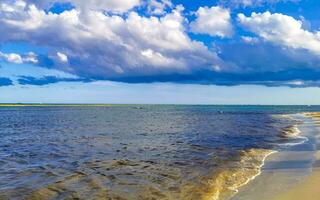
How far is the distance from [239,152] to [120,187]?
1312 cm

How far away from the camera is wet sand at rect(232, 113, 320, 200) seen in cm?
1264

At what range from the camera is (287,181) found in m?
14.9

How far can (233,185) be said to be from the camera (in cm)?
1496

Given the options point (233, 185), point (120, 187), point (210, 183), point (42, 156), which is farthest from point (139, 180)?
point (42, 156)

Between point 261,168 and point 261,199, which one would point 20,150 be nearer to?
point 261,168

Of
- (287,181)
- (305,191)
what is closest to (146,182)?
(287,181)

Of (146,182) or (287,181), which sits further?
(146,182)

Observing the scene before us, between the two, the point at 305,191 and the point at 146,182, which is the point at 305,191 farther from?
the point at 146,182

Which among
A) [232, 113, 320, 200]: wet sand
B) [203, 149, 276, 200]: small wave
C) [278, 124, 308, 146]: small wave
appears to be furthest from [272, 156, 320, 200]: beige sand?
[278, 124, 308, 146]: small wave

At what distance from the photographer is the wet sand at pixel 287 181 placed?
12641 mm

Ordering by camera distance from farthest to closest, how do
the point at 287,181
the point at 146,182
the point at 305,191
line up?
the point at 146,182 → the point at 287,181 → the point at 305,191

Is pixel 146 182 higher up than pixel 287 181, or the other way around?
pixel 287 181

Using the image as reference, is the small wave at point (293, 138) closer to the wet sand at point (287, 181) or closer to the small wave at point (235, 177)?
the small wave at point (235, 177)

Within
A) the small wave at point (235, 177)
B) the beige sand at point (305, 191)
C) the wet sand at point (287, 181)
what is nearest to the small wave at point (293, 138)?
the small wave at point (235, 177)
